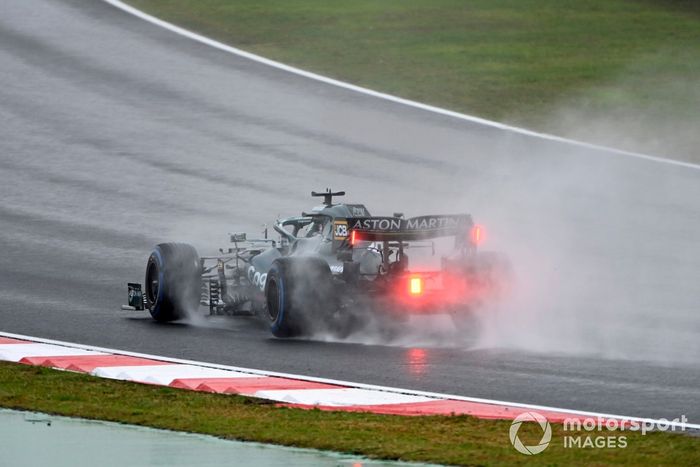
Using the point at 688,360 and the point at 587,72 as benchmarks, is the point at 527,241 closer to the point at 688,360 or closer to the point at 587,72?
the point at 688,360

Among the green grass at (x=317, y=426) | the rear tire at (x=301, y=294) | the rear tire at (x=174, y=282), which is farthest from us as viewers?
the rear tire at (x=174, y=282)

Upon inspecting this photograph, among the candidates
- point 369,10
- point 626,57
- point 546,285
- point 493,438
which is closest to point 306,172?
point 546,285

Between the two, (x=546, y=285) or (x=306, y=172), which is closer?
(x=546, y=285)

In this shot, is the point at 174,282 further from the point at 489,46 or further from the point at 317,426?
the point at 489,46

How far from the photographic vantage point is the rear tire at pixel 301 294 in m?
13.7

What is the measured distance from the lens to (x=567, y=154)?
76.1ft

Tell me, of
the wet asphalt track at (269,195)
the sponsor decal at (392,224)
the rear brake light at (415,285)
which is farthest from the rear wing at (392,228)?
the wet asphalt track at (269,195)

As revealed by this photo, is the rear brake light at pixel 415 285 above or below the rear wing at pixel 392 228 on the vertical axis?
below

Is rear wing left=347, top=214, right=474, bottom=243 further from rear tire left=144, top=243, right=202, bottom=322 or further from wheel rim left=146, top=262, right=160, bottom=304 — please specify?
wheel rim left=146, top=262, right=160, bottom=304

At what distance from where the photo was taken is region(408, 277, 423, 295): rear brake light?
13914mm

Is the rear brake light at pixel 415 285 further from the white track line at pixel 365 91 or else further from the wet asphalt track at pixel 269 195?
the white track line at pixel 365 91

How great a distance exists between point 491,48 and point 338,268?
51.3ft

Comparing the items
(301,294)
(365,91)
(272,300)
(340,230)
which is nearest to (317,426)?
(301,294)

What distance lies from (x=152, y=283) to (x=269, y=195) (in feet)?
18.6
